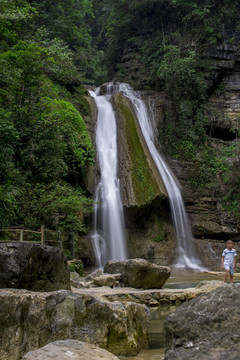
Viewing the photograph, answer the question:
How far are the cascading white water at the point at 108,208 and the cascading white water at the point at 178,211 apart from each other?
7.95 feet

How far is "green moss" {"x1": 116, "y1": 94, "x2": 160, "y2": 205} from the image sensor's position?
17156 mm

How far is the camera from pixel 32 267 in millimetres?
5660

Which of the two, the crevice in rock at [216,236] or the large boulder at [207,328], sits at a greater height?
the crevice in rock at [216,236]

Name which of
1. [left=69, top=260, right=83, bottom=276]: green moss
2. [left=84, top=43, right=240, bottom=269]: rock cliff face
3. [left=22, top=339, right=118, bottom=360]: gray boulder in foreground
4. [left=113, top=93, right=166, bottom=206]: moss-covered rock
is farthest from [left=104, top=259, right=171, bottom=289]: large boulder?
[left=113, top=93, right=166, bottom=206]: moss-covered rock

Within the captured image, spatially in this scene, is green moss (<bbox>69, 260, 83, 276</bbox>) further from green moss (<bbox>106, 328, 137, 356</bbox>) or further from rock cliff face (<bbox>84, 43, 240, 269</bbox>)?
green moss (<bbox>106, 328, 137, 356</bbox>)

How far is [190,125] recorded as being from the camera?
23453 millimetres

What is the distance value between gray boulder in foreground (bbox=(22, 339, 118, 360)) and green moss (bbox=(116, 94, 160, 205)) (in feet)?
44.8

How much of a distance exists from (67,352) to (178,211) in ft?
53.0

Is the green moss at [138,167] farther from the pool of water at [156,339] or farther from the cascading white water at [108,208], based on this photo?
the pool of water at [156,339]

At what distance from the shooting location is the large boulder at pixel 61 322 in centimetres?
385

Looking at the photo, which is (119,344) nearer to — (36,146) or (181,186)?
(36,146)

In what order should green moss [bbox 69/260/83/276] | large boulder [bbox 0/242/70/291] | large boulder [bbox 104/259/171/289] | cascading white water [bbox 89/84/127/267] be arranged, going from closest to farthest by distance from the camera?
large boulder [bbox 0/242/70/291]
large boulder [bbox 104/259/171/289]
green moss [bbox 69/260/83/276]
cascading white water [bbox 89/84/127/267]

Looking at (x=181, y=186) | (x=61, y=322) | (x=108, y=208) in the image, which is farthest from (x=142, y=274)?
(x=181, y=186)

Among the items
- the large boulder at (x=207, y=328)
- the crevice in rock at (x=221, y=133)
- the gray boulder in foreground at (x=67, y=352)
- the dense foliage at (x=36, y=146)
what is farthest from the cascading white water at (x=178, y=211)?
the large boulder at (x=207, y=328)
